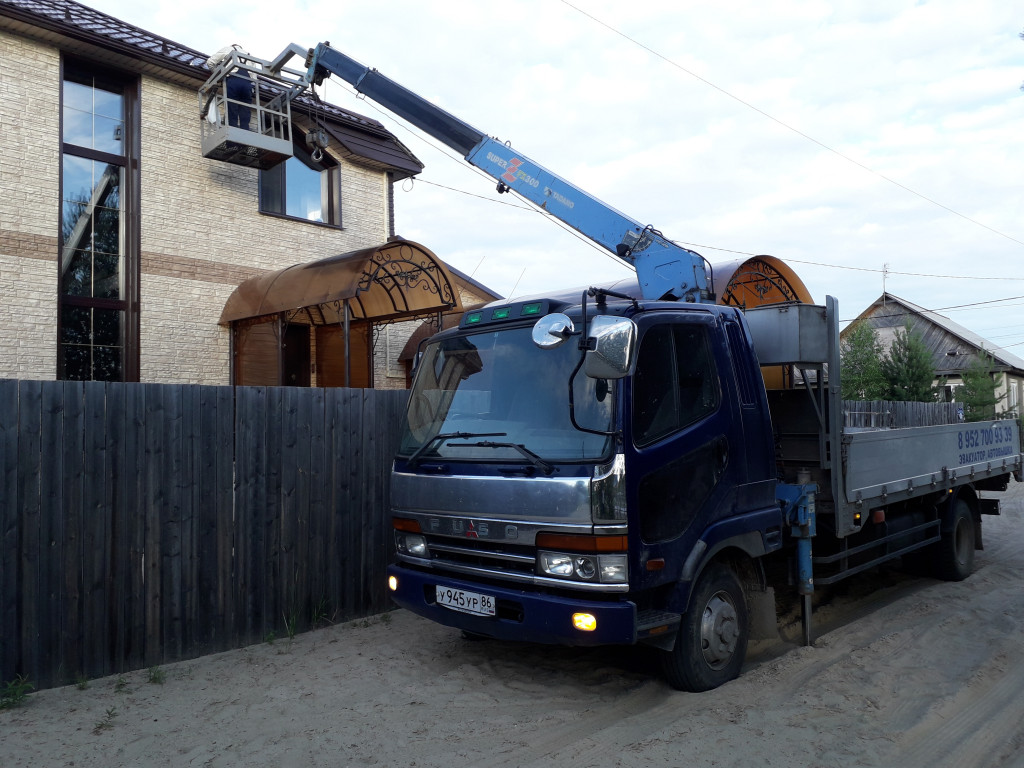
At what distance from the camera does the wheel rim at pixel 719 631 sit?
15.6 feet

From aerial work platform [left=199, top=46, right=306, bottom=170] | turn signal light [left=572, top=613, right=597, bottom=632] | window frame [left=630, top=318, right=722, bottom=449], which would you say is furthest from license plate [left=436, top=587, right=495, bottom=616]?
aerial work platform [left=199, top=46, right=306, bottom=170]

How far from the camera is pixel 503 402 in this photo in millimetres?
4809

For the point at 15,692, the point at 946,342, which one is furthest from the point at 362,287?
the point at 946,342

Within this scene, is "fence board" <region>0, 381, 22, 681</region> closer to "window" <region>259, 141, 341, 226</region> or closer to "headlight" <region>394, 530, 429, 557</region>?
"headlight" <region>394, 530, 429, 557</region>

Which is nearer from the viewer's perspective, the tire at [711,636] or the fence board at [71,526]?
the tire at [711,636]

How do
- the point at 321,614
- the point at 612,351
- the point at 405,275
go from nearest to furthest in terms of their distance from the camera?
the point at 612,351 → the point at 321,614 → the point at 405,275

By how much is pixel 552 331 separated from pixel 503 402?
67 centimetres

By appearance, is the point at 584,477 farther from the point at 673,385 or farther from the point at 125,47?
the point at 125,47

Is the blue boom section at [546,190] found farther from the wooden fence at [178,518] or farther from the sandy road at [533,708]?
the sandy road at [533,708]

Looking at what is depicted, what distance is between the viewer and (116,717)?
4.48 m

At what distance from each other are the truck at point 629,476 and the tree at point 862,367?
24523 millimetres

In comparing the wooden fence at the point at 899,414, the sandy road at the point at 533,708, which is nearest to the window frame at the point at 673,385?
the sandy road at the point at 533,708

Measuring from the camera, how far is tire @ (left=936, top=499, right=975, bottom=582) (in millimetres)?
7811

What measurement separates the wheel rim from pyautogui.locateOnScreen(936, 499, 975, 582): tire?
410cm
